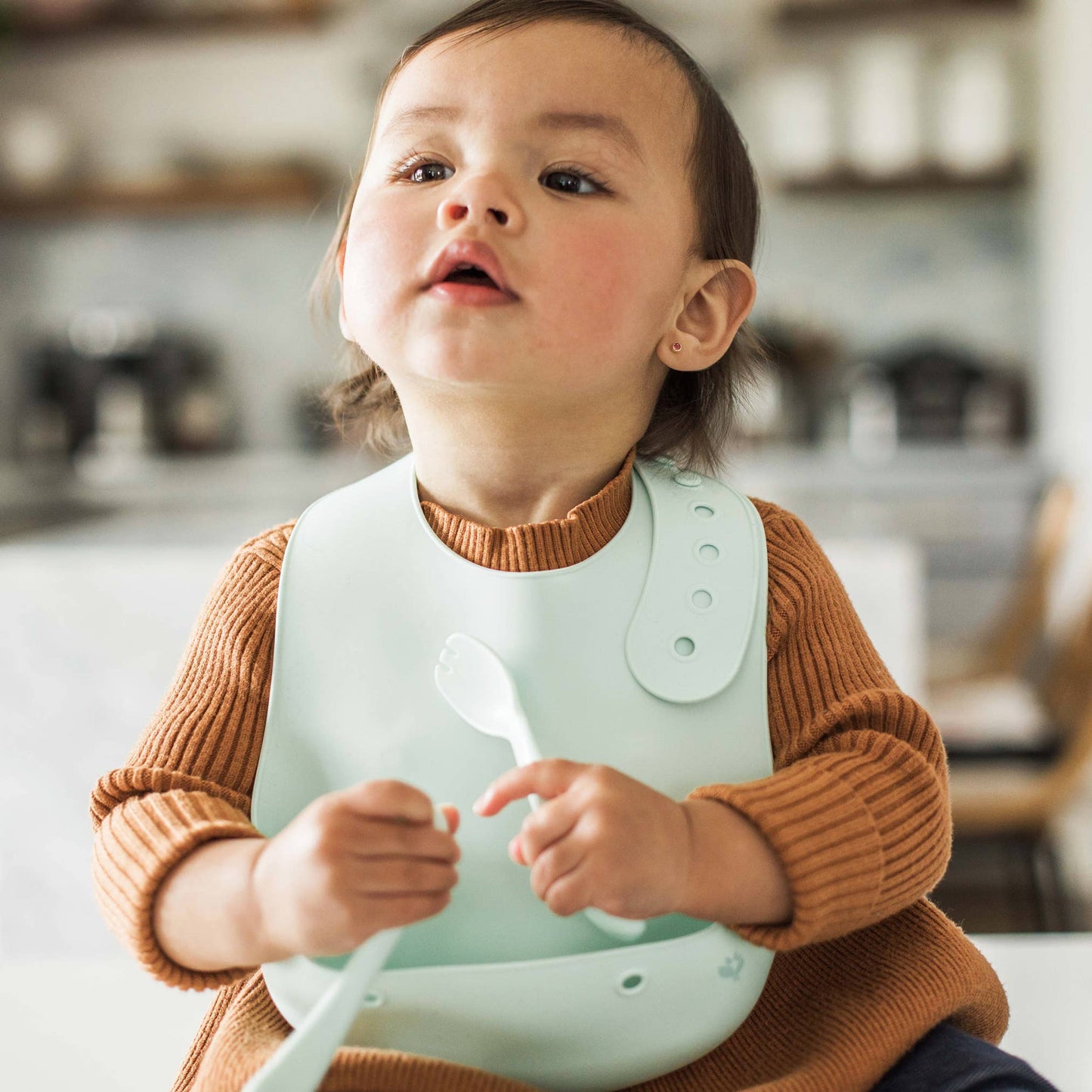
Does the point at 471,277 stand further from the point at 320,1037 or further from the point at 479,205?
the point at 320,1037

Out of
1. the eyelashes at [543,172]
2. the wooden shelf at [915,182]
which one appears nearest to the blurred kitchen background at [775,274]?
the wooden shelf at [915,182]

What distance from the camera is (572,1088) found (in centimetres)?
54

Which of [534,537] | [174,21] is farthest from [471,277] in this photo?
[174,21]

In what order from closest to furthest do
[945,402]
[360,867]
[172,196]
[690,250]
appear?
[360,867] < [690,250] < [945,402] < [172,196]

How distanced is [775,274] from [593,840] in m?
3.12

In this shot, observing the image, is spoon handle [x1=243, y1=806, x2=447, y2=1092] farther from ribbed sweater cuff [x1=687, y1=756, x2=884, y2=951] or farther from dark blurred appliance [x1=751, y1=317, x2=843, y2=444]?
dark blurred appliance [x1=751, y1=317, x2=843, y2=444]

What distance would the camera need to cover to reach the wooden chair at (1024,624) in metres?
2.45

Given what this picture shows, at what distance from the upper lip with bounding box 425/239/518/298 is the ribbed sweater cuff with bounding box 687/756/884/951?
0.24 metres

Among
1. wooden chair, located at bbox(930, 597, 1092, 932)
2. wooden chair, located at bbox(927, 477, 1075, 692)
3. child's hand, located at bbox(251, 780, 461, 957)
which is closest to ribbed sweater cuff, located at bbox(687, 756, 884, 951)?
child's hand, located at bbox(251, 780, 461, 957)

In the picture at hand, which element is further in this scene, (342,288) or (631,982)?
(342,288)

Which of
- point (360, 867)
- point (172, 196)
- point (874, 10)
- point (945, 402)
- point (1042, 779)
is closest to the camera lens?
point (360, 867)

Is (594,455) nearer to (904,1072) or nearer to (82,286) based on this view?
(904,1072)

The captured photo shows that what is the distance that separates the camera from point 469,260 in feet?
1.79

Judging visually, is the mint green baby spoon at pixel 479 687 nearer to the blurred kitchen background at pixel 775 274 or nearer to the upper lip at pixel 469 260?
the upper lip at pixel 469 260
